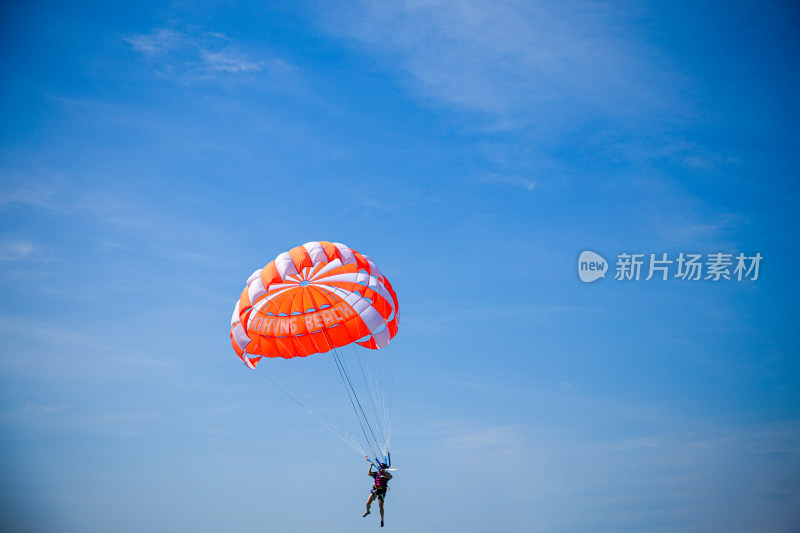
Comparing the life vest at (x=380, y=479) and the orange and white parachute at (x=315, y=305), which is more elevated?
the orange and white parachute at (x=315, y=305)

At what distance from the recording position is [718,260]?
25.5 m

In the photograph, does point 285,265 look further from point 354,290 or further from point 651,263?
point 651,263

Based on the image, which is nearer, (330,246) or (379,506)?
(379,506)

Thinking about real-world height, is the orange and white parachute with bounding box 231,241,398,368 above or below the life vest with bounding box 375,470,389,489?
above

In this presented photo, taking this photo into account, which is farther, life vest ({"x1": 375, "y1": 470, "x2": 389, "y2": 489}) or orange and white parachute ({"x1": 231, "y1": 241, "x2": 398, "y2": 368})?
orange and white parachute ({"x1": 231, "y1": 241, "x2": 398, "y2": 368})

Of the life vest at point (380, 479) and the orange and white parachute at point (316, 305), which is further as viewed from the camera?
the orange and white parachute at point (316, 305)

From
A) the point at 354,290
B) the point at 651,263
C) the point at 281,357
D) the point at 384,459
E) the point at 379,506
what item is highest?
the point at 651,263

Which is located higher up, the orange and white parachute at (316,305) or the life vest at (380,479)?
the orange and white parachute at (316,305)

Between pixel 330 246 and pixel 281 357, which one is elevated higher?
pixel 330 246

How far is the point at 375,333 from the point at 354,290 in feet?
5.76

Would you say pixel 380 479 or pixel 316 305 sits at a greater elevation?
pixel 316 305

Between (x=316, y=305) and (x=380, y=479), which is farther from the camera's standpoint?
(x=316, y=305)

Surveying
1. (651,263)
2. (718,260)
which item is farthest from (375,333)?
(718,260)

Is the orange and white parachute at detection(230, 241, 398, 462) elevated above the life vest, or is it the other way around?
the orange and white parachute at detection(230, 241, 398, 462)
